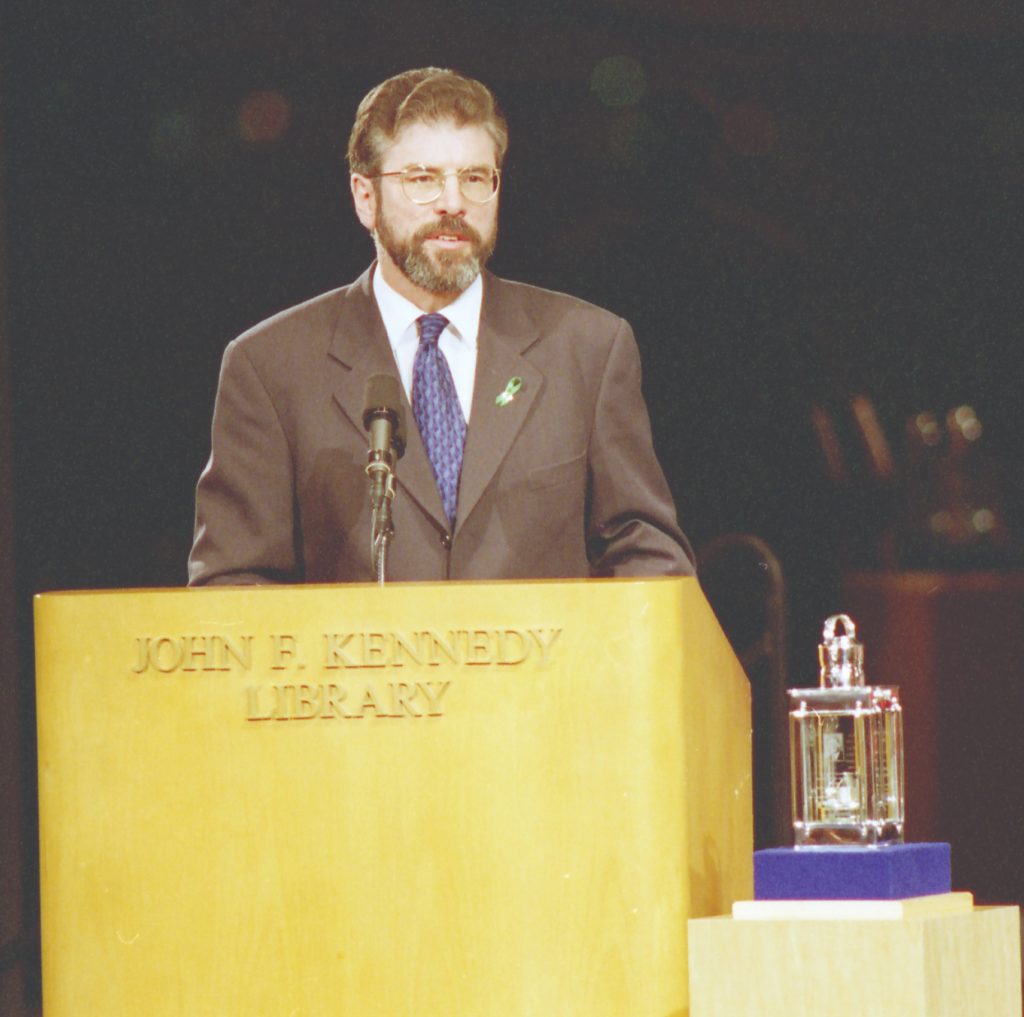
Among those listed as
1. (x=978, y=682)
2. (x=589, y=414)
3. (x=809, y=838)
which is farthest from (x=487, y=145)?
(x=978, y=682)

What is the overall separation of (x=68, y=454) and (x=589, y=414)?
5.36 ft

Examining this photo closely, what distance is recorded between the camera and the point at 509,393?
3160 millimetres

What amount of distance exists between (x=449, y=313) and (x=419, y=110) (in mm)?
348

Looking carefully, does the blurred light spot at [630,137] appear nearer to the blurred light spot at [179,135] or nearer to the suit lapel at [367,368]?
the blurred light spot at [179,135]

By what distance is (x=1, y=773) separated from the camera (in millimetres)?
4324

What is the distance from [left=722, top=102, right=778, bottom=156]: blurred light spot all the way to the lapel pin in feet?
6.22

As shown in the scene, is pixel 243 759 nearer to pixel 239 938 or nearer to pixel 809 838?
pixel 239 938

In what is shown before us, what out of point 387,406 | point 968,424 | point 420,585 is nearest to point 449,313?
point 387,406

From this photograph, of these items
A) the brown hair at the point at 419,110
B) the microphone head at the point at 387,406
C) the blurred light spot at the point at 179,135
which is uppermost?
the blurred light spot at the point at 179,135

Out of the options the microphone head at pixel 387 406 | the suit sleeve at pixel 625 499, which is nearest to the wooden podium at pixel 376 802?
the microphone head at pixel 387 406

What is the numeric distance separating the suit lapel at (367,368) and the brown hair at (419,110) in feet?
0.72

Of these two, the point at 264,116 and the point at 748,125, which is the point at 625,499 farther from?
the point at 748,125

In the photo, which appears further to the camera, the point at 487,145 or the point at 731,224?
the point at 731,224

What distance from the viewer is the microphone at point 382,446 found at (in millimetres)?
2385
